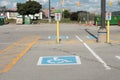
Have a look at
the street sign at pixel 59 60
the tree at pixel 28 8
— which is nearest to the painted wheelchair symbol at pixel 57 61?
the street sign at pixel 59 60

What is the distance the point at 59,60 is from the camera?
43.7ft

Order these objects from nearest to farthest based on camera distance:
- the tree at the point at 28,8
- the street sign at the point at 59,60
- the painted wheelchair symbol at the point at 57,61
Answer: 1. the street sign at the point at 59,60
2. the painted wheelchair symbol at the point at 57,61
3. the tree at the point at 28,8

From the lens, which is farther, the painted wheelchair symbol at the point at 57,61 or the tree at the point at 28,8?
the tree at the point at 28,8

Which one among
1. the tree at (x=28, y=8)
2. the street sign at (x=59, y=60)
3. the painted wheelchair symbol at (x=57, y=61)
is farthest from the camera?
the tree at (x=28, y=8)

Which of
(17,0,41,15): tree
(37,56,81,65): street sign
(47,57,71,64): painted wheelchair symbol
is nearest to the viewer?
(37,56,81,65): street sign

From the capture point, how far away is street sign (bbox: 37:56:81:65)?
12.6 metres

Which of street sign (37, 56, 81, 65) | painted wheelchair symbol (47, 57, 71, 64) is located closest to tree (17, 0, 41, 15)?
street sign (37, 56, 81, 65)

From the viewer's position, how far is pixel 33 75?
1005 cm

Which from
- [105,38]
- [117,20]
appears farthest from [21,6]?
[105,38]

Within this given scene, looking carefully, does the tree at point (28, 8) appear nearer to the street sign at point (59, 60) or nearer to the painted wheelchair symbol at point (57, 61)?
the street sign at point (59, 60)

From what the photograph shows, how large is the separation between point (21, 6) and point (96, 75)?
3451 inches

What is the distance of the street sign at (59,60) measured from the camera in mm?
12635

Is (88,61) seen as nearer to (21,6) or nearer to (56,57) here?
(56,57)

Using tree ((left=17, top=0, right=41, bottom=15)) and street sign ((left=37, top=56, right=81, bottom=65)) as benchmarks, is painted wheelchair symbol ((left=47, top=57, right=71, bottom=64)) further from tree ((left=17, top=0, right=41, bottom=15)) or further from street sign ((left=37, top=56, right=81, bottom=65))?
tree ((left=17, top=0, right=41, bottom=15))
